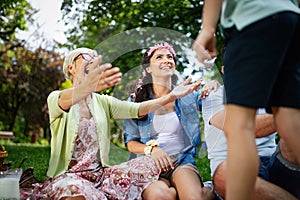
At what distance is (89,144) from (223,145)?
660 millimetres

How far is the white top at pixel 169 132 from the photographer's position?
7.85ft

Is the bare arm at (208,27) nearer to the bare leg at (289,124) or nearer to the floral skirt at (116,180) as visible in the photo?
the bare leg at (289,124)

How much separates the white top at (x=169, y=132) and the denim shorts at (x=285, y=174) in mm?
500

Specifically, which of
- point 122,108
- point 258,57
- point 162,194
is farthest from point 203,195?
point 258,57

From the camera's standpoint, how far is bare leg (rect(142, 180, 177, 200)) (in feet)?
7.46

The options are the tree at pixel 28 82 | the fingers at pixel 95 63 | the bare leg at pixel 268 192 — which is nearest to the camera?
the bare leg at pixel 268 192

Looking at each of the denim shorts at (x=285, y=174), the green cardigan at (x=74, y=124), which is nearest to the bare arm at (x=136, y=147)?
the green cardigan at (x=74, y=124)

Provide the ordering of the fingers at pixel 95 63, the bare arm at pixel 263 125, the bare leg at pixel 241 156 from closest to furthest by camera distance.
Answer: the bare leg at pixel 241 156 < the bare arm at pixel 263 125 < the fingers at pixel 95 63

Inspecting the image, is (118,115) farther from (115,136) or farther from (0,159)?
(0,159)

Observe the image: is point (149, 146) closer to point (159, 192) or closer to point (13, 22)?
point (159, 192)

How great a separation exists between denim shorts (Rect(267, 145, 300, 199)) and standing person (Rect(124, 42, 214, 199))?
1.42 feet

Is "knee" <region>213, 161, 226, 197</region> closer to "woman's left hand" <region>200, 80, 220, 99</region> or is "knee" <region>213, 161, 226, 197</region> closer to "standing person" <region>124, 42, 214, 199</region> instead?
"standing person" <region>124, 42, 214, 199</region>

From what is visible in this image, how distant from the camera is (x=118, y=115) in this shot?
2.45m

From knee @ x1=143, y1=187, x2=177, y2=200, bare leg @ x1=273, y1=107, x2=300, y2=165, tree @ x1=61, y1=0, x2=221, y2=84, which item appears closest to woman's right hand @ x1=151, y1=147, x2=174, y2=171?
knee @ x1=143, y1=187, x2=177, y2=200
